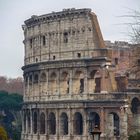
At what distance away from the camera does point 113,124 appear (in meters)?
49.6

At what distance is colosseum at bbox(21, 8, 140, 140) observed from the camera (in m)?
48.9

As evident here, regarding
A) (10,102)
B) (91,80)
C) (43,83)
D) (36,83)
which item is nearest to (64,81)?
(43,83)

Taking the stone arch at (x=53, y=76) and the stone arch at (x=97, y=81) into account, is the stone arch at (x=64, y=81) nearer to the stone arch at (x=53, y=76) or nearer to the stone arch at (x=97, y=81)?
the stone arch at (x=53, y=76)

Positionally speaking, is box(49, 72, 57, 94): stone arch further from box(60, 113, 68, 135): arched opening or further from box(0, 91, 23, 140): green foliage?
box(0, 91, 23, 140): green foliage

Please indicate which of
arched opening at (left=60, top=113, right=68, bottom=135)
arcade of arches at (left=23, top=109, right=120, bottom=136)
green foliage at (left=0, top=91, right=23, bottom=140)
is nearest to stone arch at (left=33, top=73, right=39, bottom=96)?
arcade of arches at (left=23, top=109, right=120, bottom=136)

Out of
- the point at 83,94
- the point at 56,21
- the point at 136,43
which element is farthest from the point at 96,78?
the point at 136,43

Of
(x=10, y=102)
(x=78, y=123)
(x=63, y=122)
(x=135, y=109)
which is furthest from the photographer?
(x=10, y=102)

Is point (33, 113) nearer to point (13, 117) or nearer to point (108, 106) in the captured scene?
point (108, 106)

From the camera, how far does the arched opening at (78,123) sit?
169 feet

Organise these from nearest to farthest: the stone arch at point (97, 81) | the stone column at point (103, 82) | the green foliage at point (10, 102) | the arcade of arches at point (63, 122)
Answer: the stone column at point (103, 82) < the arcade of arches at point (63, 122) < the stone arch at point (97, 81) < the green foliage at point (10, 102)

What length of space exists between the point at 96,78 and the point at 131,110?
482 centimetres

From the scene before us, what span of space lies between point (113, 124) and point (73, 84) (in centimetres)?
514

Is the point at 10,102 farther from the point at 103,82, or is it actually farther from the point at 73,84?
the point at 103,82

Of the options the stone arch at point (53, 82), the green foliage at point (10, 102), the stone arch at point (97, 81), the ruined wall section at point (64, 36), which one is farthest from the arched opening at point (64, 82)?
the green foliage at point (10, 102)
